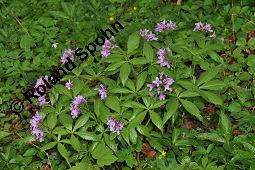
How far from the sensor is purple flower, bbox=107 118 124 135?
3.10 m

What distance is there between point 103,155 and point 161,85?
→ 2.17ft

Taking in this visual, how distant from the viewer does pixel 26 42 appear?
4.27 meters

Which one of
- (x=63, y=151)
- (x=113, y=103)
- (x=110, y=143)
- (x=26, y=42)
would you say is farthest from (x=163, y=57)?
(x=26, y=42)

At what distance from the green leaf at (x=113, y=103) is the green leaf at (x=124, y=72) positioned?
0.13 m

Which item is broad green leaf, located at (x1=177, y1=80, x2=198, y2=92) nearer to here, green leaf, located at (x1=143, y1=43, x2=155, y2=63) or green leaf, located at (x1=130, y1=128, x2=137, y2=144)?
green leaf, located at (x1=143, y1=43, x2=155, y2=63)

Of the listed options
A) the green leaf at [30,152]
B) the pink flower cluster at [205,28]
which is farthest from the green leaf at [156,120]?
the pink flower cluster at [205,28]

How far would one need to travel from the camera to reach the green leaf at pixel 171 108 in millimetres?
3047

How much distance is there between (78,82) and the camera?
3.30 m

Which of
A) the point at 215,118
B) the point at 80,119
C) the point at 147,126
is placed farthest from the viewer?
the point at 215,118

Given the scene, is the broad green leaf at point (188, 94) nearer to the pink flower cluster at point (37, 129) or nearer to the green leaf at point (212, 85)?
the green leaf at point (212, 85)

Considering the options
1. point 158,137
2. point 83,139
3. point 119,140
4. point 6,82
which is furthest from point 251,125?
point 6,82

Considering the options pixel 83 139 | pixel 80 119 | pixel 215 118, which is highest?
pixel 80 119

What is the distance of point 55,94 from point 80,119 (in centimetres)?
36

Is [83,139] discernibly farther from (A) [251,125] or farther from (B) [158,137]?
(A) [251,125]
